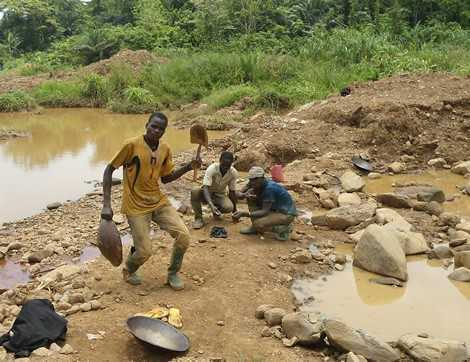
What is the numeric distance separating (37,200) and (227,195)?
143 inches

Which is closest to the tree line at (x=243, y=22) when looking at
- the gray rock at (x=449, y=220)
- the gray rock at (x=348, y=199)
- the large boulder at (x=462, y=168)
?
the large boulder at (x=462, y=168)

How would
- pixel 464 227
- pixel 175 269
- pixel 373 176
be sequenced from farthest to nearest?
pixel 373 176
pixel 464 227
pixel 175 269

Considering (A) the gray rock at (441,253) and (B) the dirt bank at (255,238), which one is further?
(A) the gray rock at (441,253)

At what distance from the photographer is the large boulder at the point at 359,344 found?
3.80m

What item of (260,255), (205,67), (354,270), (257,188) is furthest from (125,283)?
(205,67)

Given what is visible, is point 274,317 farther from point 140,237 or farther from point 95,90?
point 95,90

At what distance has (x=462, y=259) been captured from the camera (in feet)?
18.4

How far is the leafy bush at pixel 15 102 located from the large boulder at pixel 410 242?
15.0 m

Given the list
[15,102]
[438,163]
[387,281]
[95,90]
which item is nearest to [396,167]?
[438,163]

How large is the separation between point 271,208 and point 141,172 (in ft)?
6.62

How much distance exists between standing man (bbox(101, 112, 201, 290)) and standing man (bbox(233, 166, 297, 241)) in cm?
136

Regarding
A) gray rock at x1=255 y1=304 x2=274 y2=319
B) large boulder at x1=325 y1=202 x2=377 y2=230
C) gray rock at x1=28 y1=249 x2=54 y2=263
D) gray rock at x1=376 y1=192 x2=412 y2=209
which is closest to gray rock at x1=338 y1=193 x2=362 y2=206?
gray rock at x1=376 y1=192 x2=412 y2=209

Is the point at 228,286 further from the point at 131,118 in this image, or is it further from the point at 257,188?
the point at 131,118

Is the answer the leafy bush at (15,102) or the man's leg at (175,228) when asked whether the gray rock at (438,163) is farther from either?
the leafy bush at (15,102)
